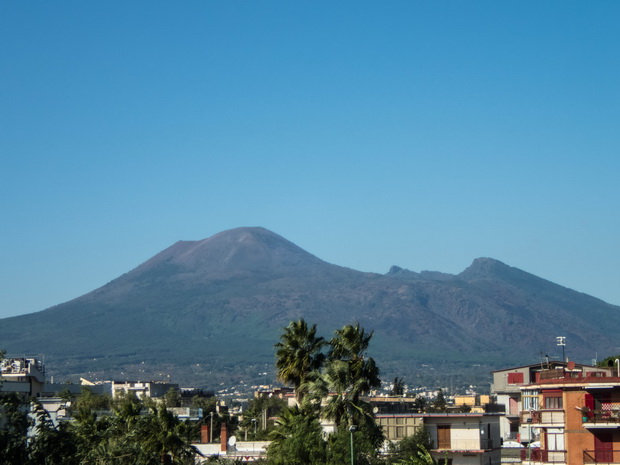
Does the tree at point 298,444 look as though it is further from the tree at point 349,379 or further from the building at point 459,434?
the building at point 459,434

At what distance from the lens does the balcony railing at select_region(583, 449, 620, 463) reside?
2151 inches

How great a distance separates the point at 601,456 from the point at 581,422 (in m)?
1.86

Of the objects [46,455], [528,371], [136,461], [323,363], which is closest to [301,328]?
[323,363]

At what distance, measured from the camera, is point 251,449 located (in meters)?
77.5

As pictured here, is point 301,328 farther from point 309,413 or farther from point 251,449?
point 251,449

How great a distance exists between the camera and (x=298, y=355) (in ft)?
225

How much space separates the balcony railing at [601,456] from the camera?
54.6m

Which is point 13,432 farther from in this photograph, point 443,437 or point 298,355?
point 443,437

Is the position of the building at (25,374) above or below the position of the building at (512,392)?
above

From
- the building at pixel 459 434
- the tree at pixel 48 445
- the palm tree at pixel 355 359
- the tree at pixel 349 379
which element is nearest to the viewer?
the tree at pixel 48 445

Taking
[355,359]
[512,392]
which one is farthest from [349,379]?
[512,392]

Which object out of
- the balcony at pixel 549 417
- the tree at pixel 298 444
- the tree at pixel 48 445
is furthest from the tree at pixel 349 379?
the tree at pixel 48 445

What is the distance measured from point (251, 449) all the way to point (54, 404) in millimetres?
20800

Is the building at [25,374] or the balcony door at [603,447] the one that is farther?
the building at [25,374]
